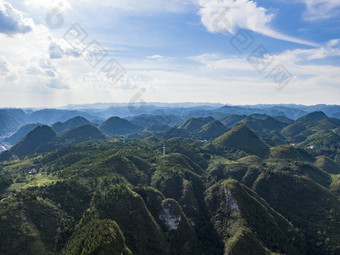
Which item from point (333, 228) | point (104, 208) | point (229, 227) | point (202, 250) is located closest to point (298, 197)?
point (333, 228)

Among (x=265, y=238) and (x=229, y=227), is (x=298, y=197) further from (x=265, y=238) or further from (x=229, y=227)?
(x=229, y=227)

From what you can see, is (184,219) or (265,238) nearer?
(265,238)

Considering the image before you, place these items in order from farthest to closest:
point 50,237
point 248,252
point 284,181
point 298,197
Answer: point 284,181 < point 298,197 < point 248,252 < point 50,237

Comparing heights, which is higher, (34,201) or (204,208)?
(34,201)

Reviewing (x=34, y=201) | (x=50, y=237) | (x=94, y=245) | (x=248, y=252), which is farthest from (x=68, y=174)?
(x=248, y=252)

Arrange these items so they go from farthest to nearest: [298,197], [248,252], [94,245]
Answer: [298,197], [248,252], [94,245]

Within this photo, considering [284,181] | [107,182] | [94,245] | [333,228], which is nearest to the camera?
[94,245]

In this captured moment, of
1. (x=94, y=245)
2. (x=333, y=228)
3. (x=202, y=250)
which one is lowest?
(x=202, y=250)

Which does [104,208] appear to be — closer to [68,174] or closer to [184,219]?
[184,219]

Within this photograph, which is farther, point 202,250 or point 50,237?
point 202,250
